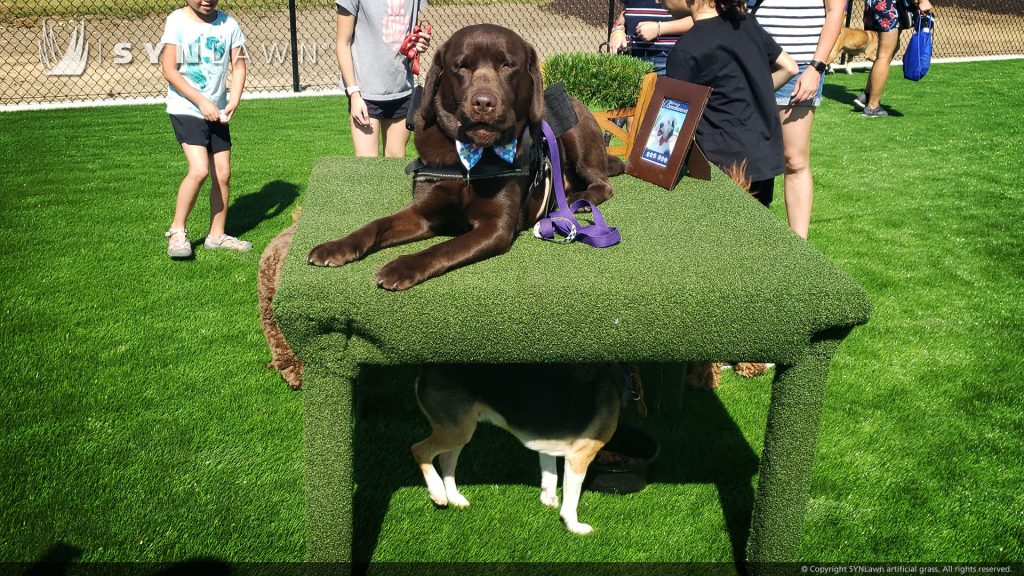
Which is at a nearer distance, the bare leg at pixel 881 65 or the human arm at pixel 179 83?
the human arm at pixel 179 83

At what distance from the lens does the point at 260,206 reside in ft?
22.3

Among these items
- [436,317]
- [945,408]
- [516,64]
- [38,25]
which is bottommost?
[38,25]

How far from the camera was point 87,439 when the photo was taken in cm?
348

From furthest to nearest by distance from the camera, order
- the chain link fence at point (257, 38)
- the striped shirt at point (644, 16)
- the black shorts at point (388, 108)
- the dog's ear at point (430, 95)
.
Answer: the chain link fence at point (257, 38) < the striped shirt at point (644, 16) < the black shorts at point (388, 108) < the dog's ear at point (430, 95)

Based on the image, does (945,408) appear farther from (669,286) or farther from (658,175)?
(669,286)

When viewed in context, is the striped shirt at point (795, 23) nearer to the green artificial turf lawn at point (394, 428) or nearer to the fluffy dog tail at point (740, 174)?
the fluffy dog tail at point (740, 174)

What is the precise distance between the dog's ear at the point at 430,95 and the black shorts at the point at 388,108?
83.8 inches

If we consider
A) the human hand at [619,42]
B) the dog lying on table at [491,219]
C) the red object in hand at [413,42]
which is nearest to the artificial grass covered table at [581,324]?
the dog lying on table at [491,219]

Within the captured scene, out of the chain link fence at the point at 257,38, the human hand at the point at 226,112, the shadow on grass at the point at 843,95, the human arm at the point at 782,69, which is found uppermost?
the human arm at the point at 782,69

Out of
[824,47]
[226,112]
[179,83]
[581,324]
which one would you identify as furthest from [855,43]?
[581,324]

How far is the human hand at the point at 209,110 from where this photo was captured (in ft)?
17.1

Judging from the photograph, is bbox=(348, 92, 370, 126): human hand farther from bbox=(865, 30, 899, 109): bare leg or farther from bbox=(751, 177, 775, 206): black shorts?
bbox=(865, 30, 899, 109): bare leg

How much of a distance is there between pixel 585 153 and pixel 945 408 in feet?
7.59

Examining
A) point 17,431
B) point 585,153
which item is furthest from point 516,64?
point 17,431
